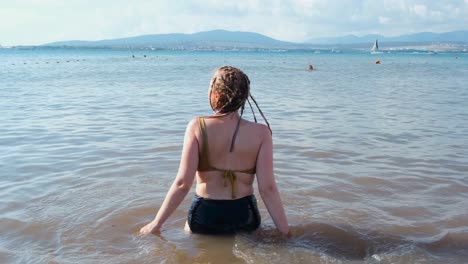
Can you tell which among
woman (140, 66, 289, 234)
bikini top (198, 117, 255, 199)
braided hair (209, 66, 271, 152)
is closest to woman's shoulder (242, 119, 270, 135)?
woman (140, 66, 289, 234)

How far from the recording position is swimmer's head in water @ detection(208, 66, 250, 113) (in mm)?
4133

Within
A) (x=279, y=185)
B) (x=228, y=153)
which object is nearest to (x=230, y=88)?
(x=228, y=153)

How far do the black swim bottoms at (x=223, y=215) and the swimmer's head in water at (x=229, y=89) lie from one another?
3.02 feet

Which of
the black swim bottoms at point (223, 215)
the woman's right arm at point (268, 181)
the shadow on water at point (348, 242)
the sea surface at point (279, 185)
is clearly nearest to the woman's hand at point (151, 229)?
the sea surface at point (279, 185)

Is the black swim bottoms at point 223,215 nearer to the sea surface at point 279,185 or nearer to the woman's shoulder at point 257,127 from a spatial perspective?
the sea surface at point 279,185

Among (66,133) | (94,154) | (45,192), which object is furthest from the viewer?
(66,133)

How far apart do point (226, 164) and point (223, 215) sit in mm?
547

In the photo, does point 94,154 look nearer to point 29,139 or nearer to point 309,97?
point 29,139

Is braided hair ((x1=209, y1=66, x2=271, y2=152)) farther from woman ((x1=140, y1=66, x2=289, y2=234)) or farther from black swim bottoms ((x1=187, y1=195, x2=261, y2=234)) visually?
black swim bottoms ((x1=187, y1=195, x2=261, y2=234))

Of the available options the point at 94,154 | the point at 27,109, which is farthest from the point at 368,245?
the point at 27,109

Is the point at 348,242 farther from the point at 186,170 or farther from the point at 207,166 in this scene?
the point at 186,170

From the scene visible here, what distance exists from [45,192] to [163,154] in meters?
2.77

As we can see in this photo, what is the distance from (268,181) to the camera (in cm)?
443

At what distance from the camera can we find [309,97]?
19.5m
